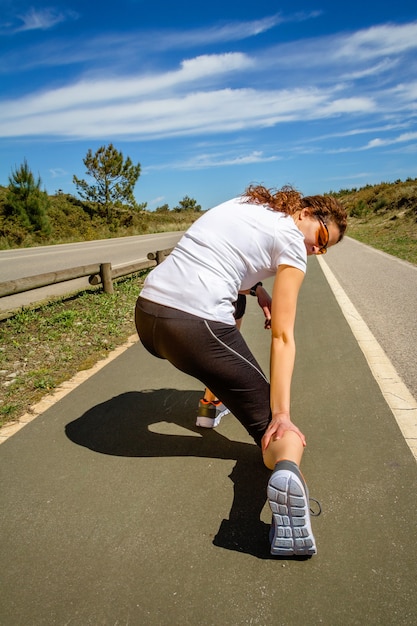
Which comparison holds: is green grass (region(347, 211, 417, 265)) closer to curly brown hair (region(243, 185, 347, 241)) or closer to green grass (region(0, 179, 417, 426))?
green grass (region(0, 179, 417, 426))

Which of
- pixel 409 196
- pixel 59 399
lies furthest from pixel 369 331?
pixel 409 196

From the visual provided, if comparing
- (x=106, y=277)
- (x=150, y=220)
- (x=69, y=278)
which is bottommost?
(x=150, y=220)

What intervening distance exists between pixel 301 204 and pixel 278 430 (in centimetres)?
114

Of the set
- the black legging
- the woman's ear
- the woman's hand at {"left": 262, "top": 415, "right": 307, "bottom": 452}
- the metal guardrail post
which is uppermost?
the woman's ear

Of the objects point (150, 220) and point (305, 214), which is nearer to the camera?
point (305, 214)

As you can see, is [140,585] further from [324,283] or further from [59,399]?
[324,283]

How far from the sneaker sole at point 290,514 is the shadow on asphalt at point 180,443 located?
148mm

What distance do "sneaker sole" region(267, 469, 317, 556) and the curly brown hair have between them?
1.25 m

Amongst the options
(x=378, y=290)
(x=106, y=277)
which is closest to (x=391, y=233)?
(x=378, y=290)

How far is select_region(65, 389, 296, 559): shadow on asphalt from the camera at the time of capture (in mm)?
2059

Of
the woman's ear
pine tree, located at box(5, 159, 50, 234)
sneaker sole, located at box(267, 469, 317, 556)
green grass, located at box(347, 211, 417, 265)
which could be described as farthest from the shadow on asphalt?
pine tree, located at box(5, 159, 50, 234)

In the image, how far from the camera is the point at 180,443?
2.92 meters

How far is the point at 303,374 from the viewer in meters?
4.06

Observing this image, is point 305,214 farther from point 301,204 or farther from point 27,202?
point 27,202
